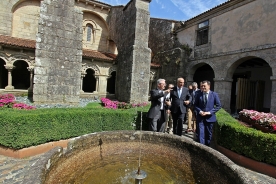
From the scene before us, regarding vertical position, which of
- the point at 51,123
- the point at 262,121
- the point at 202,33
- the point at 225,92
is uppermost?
the point at 202,33

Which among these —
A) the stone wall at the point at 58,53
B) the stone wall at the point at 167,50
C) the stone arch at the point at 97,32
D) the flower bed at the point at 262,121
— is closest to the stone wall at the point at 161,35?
the stone wall at the point at 167,50

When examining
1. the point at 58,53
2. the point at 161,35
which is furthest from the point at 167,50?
the point at 58,53

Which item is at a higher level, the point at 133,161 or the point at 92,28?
the point at 92,28

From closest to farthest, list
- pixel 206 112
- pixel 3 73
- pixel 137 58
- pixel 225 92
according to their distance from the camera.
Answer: pixel 206 112, pixel 137 58, pixel 225 92, pixel 3 73

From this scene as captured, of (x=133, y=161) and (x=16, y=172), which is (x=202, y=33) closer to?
(x=133, y=161)

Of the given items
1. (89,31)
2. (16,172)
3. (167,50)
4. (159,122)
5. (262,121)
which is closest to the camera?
(16,172)

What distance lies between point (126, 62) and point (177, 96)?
5431 mm

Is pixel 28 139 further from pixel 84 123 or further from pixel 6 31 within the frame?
pixel 6 31

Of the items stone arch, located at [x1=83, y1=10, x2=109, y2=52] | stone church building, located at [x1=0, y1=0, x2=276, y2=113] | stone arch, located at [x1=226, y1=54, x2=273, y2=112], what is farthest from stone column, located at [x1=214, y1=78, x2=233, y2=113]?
stone arch, located at [x1=83, y1=10, x2=109, y2=52]

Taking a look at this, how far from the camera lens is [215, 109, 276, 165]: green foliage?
3.29m

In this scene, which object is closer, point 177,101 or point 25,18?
point 177,101

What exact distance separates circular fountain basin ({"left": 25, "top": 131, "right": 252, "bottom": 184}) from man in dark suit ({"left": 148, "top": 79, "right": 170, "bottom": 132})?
1237 mm

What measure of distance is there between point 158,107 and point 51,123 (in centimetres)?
257

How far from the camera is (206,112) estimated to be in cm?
379
